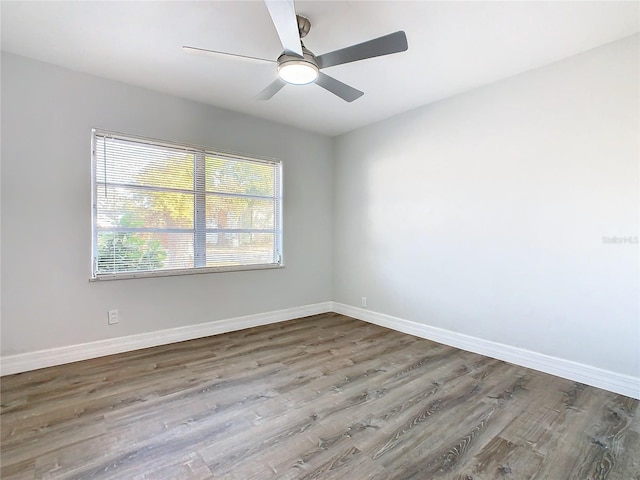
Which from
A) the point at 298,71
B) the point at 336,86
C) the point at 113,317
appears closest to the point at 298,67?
the point at 298,71

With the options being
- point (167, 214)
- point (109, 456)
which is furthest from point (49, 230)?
point (109, 456)

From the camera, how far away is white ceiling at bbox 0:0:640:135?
201 centimetres

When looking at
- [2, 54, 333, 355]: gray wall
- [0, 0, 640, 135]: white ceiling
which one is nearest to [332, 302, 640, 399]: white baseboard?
[2, 54, 333, 355]: gray wall

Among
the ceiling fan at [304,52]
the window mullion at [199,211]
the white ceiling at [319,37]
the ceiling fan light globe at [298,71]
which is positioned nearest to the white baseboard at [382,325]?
the window mullion at [199,211]

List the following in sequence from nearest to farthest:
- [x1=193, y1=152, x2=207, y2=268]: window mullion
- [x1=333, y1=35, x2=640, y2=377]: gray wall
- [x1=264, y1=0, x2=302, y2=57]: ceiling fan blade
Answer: [x1=264, y1=0, x2=302, y2=57]: ceiling fan blade → [x1=333, y1=35, x2=640, y2=377]: gray wall → [x1=193, y1=152, x2=207, y2=268]: window mullion

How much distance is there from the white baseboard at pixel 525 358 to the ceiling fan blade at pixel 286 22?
295 cm

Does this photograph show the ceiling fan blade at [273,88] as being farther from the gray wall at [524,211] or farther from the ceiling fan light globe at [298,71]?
the gray wall at [524,211]

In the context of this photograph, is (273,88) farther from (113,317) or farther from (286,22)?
(113,317)

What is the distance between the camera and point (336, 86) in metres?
2.31

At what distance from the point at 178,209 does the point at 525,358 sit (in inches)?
142

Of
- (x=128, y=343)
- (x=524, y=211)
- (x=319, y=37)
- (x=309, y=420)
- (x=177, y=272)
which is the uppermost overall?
(x=319, y=37)

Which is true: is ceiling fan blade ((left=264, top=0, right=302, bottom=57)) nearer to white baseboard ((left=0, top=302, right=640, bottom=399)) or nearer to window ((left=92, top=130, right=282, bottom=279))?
window ((left=92, top=130, right=282, bottom=279))

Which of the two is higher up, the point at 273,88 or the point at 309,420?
the point at 273,88

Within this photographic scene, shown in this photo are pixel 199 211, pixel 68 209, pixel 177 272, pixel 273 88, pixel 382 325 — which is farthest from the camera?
pixel 382 325
